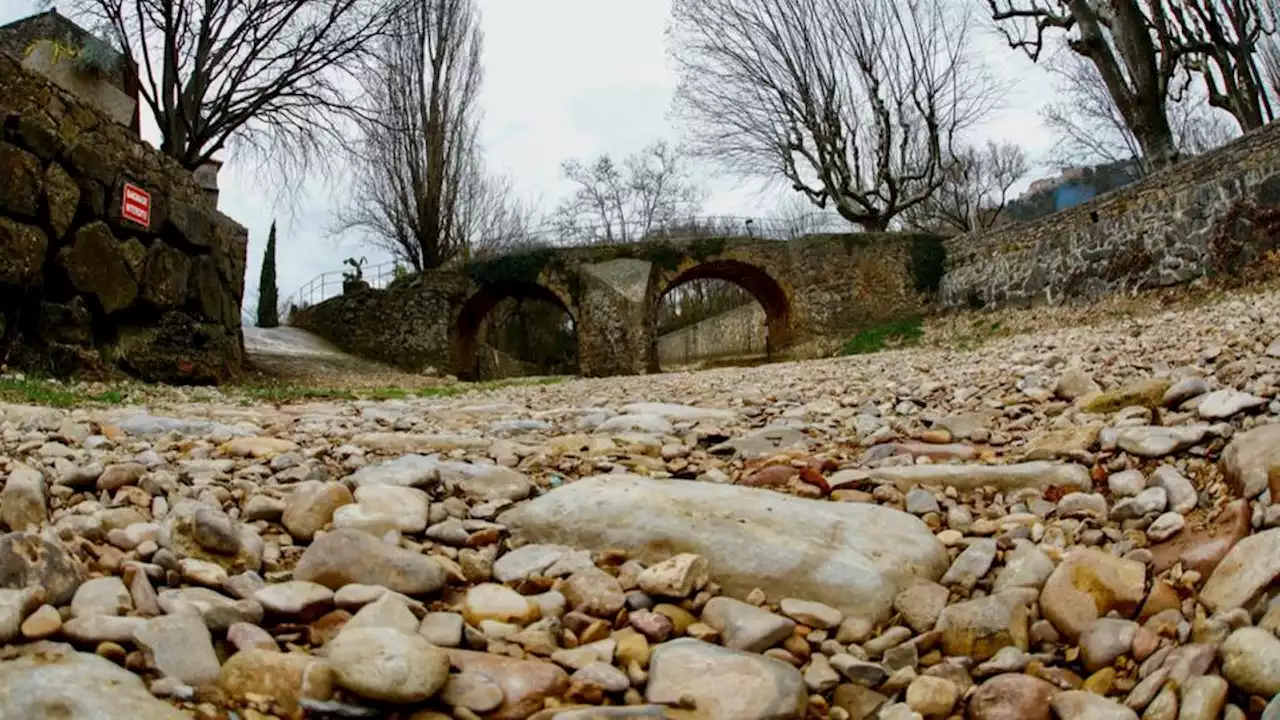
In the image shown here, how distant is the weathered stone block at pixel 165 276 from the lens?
8705 millimetres

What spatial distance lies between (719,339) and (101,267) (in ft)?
73.2

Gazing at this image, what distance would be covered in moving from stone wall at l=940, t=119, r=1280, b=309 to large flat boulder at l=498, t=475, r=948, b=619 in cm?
1140

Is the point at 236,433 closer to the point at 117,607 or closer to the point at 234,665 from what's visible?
the point at 117,607

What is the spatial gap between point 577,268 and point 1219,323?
14612 millimetres

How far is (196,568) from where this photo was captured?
82.6 inches

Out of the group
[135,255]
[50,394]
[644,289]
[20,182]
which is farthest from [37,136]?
[644,289]

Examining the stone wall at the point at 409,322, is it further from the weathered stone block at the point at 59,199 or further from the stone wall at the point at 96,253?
the weathered stone block at the point at 59,199

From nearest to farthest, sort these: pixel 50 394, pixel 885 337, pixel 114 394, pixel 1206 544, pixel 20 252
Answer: pixel 1206 544
pixel 50 394
pixel 114 394
pixel 20 252
pixel 885 337

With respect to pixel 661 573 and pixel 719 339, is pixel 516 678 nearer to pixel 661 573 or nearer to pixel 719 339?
pixel 661 573

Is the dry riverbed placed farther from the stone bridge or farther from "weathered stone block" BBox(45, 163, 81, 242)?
the stone bridge

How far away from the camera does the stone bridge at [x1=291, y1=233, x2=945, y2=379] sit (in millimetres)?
19359

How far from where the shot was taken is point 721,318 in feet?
96.1

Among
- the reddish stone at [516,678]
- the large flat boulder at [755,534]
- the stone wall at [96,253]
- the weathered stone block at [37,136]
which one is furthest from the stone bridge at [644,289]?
the reddish stone at [516,678]

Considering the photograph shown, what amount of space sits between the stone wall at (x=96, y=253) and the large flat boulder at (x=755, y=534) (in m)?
6.53
